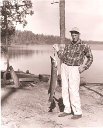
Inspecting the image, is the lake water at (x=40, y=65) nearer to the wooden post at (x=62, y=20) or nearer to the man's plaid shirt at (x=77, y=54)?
the wooden post at (x=62, y=20)

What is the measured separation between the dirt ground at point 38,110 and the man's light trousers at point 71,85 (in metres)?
0.42

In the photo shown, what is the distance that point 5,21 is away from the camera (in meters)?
20.8

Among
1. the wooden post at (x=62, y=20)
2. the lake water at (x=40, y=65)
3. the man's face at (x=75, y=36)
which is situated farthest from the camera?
the lake water at (x=40, y=65)

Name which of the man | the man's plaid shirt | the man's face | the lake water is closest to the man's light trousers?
the man

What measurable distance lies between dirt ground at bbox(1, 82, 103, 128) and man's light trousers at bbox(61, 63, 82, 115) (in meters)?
0.42

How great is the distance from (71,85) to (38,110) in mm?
1771

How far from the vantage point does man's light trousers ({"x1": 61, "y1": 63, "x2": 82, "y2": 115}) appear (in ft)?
24.5

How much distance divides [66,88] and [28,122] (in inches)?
49.6

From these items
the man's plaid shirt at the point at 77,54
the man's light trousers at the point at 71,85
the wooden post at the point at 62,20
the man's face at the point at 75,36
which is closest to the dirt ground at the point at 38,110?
the man's light trousers at the point at 71,85

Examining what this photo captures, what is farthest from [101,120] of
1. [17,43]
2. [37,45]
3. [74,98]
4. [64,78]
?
[37,45]

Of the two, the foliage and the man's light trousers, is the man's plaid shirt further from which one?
the foliage

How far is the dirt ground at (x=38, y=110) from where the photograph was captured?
7469mm

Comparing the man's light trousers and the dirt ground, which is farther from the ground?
the man's light trousers

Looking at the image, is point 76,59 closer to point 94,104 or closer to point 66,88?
point 66,88
